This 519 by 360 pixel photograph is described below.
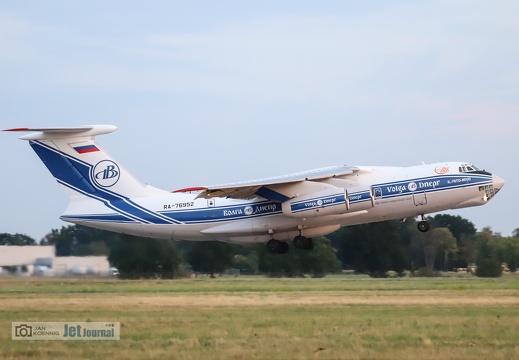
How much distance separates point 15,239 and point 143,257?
241 inches

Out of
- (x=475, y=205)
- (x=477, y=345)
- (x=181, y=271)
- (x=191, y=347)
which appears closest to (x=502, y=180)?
(x=475, y=205)

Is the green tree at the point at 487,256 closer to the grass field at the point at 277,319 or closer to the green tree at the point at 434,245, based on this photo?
the green tree at the point at 434,245

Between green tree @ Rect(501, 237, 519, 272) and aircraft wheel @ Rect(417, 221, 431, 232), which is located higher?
aircraft wheel @ Rect(417, 221, 431, 232)

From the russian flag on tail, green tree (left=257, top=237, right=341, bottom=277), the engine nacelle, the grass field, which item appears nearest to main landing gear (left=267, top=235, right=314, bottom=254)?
the engine nacelle

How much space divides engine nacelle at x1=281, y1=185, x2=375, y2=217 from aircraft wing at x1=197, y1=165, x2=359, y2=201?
33cm

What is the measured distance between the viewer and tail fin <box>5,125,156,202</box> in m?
26.1

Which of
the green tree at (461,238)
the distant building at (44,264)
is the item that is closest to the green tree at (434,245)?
the green tree at (461,238)

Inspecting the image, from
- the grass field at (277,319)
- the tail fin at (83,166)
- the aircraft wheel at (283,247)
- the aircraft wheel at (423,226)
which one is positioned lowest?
the grass field at (277,319)

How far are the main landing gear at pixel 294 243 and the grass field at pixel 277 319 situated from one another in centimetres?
279

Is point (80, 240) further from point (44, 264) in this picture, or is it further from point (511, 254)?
point (511, 254)

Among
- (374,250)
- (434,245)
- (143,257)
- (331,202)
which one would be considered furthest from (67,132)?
(434,245)

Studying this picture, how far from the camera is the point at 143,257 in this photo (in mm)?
26328

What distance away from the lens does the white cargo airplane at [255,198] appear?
24.9 meters

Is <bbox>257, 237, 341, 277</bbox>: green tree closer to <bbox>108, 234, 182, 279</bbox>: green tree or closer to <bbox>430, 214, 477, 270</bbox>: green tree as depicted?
Answer: <bbox>108, 234, 182, 279</bbox>: green tree
